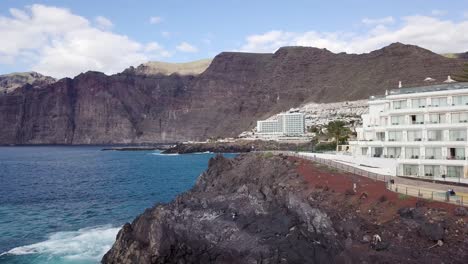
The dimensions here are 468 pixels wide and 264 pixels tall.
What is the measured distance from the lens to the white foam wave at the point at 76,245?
3522cm

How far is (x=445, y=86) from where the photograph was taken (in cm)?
3928

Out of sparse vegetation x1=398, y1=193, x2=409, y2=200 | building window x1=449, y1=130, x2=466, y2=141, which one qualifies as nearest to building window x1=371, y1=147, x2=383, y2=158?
building window x1=449, y1=130, x2=466, y2=141

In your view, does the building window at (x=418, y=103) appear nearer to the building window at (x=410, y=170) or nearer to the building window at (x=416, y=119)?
the building window at (x=416, y=119)

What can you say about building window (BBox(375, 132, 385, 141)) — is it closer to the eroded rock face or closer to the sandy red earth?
the sandy red earth

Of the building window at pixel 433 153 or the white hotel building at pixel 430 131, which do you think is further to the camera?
the building window at pixel 433 153

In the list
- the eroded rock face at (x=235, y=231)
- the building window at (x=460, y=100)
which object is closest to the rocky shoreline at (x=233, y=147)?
the building window at (x=460, y=100)

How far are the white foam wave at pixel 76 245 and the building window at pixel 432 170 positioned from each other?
1142 inches

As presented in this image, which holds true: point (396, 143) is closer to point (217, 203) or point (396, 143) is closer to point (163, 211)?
point (217, 203)

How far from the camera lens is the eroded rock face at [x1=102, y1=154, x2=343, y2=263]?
27125mm

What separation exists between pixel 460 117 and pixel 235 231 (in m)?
22.6

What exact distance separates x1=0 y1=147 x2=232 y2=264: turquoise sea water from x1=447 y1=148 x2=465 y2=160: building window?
31.1m


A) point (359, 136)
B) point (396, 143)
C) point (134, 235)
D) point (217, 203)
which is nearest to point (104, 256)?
point (134, 235)

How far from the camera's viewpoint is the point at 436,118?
38.7m

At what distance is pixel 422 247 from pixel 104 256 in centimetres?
2274
